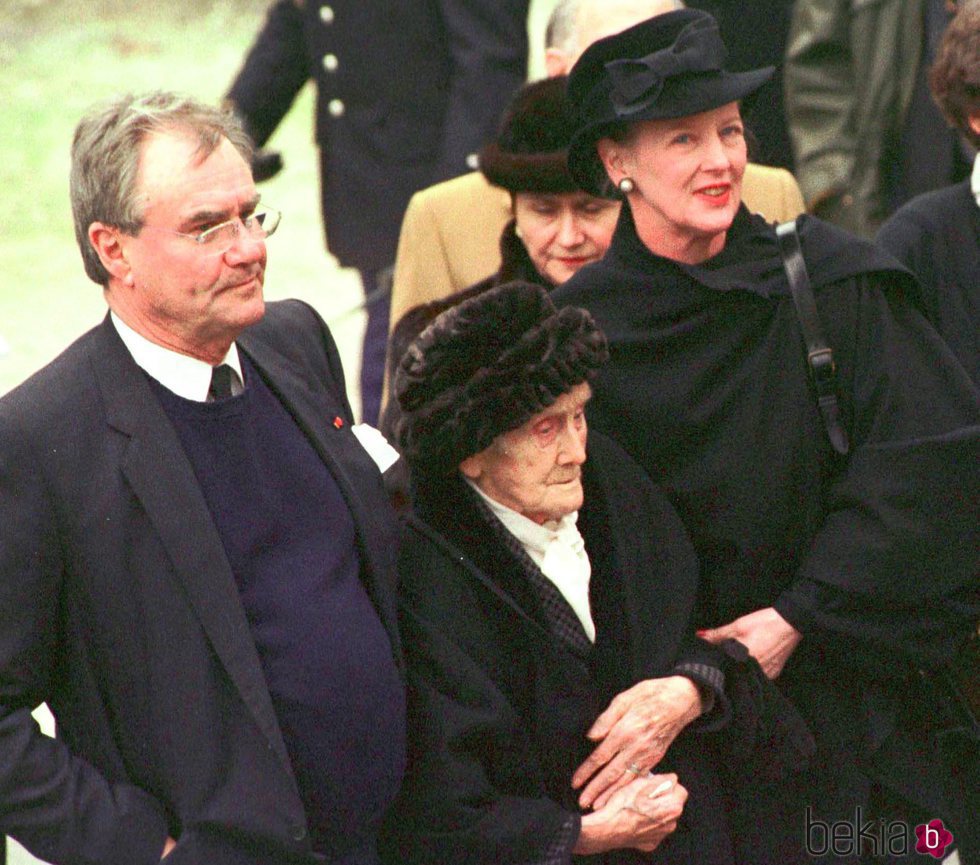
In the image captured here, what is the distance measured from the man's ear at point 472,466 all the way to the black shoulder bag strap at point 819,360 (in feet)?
2.33

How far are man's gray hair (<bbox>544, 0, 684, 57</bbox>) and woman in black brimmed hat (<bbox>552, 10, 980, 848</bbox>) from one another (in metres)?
1.14

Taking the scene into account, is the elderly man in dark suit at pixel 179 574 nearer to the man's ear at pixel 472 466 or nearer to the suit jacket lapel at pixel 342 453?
the suit jacket lapel at pixel 342 453

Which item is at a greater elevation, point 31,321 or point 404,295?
point 404,295

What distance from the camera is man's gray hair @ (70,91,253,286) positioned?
119 inches

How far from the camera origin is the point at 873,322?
359 cm

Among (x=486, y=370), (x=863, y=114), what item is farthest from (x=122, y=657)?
(x=863, y=114)

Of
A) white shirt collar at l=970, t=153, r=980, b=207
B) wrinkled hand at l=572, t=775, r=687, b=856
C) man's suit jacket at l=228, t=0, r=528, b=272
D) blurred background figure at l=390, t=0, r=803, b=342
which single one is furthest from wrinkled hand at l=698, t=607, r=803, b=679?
man's suit jacket at l=228, t=0, r=528, b=272

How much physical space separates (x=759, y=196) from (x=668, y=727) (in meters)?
1.91

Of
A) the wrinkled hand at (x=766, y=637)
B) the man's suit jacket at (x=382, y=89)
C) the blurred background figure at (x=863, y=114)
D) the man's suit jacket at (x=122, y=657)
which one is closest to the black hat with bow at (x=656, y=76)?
the wrinkled hand at (x=766, y=637)

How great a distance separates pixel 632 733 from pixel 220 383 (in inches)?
38.3

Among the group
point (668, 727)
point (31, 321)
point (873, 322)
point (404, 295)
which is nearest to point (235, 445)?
point (668, 727)

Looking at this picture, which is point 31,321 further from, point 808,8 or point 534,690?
point 534,690

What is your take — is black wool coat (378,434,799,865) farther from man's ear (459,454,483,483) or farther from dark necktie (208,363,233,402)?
dark necktie (208,363,233,402)

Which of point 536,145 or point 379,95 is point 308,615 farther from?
point 379,95
